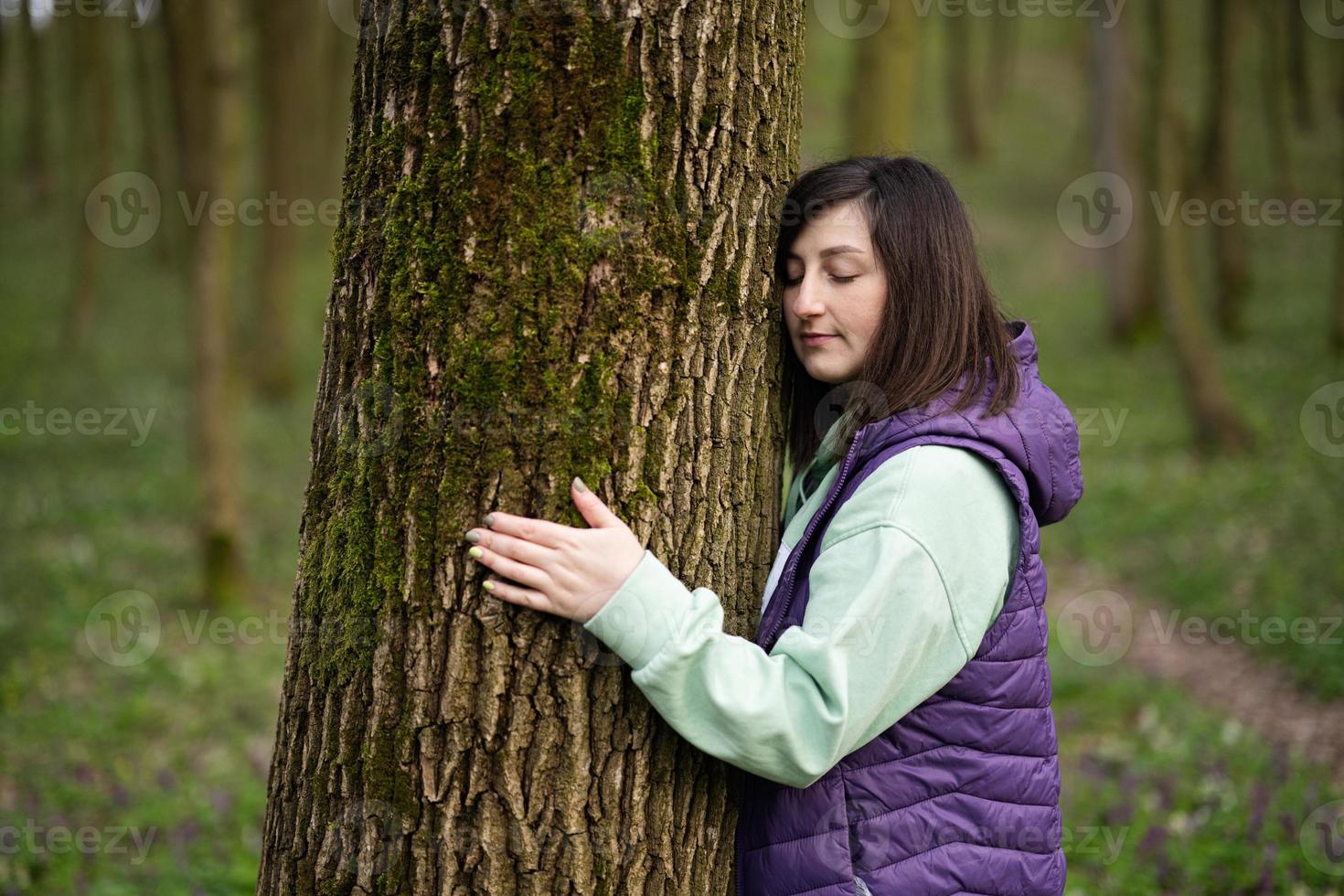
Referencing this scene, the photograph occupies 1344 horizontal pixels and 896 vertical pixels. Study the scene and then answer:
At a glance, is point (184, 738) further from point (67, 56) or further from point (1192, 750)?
point (67, 56)

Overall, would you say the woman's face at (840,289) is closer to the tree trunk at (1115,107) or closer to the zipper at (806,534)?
the zipper at (806,534)

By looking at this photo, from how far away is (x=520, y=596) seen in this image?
1824 millimetres

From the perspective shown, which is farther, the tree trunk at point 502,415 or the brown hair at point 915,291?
Result: the brown hair at point 915,291

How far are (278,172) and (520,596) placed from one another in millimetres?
13816

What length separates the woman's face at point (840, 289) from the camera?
6.87 ft

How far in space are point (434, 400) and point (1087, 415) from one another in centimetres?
1133

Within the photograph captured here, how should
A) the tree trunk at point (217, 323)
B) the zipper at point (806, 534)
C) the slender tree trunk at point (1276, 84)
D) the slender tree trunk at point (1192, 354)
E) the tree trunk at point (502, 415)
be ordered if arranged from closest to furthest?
the tree trunk at point (502, 415) → the zipper at point (806, 534) → the tree trunk at point (217, 323) → the slender tree trunk at point (1192, 354) → the slender tree trunk at point (1276, 84)

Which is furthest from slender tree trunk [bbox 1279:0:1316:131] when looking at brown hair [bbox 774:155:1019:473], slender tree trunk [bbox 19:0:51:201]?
slender tree trunk [bbox 19:0:51:201]

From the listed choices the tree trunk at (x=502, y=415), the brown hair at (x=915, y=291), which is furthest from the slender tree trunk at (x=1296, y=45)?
the tree trunk at (x=502, y=415)

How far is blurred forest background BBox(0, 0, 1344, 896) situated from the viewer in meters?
4.35

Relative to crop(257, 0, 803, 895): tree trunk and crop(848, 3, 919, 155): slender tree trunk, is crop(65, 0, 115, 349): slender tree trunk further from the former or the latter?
crop(257, 0, 803, 895): tree trunk

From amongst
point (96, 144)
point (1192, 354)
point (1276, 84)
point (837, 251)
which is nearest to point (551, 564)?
point (837, 251)

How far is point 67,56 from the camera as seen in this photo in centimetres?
2039

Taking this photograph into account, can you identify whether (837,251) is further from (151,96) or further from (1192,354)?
(151,96)
